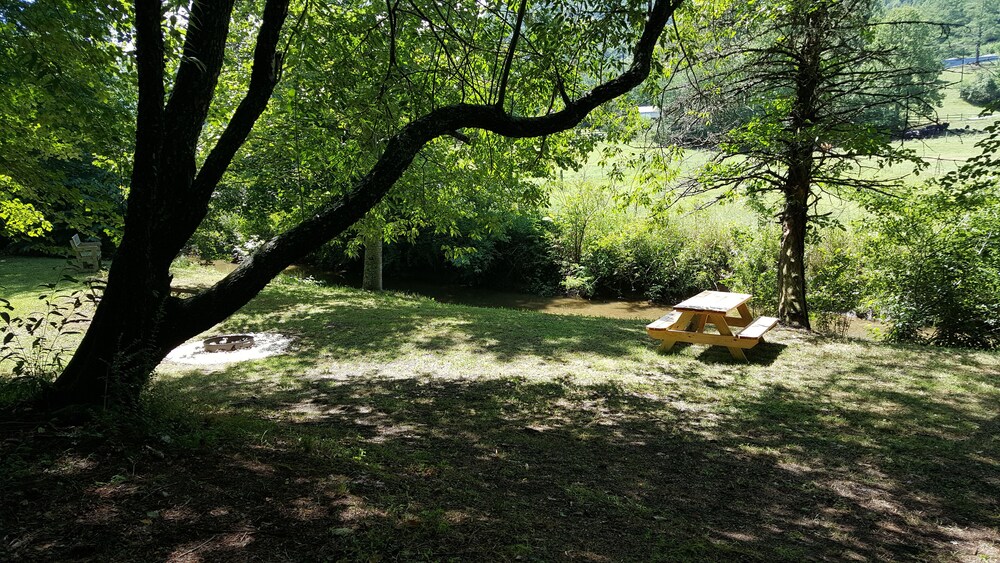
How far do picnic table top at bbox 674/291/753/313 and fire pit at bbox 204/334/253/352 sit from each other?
684cm

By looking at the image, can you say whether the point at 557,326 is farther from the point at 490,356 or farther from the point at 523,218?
the point at 523,218

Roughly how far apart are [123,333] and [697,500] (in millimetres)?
4049

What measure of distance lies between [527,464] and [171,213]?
123 inches

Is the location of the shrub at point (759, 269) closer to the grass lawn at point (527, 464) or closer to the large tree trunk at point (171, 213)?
the grass lawn at point (527, 464)

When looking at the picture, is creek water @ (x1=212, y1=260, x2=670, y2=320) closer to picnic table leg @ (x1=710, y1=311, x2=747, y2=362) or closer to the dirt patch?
picnic table leg @ (x1=710, y1=311, x2=747, y2=362)

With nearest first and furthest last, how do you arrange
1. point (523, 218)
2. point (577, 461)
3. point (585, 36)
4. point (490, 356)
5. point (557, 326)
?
1. point (577, 461)
2. point (585, 36)
3. point (490, 356)
4. point (557, 326)
5. point (523, 218)

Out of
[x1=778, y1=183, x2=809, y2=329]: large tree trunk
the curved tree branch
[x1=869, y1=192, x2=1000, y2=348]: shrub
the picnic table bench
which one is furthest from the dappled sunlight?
the picnic table bench

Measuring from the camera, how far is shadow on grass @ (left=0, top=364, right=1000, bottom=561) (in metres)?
2.63

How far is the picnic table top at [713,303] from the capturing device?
7940 mm

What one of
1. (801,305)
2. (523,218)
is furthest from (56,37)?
(523,218)

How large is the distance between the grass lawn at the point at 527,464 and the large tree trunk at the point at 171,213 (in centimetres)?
46

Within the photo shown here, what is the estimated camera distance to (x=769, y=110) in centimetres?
924

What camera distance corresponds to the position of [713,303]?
27.6ft

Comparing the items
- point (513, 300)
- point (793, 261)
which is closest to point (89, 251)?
point (513, 300)
